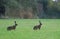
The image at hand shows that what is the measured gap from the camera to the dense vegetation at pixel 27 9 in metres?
37.6

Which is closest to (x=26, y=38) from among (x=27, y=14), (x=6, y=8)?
(x=6, y=8)

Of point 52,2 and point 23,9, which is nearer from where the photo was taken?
point 23,9

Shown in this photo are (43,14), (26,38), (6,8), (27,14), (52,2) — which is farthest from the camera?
(52,2)

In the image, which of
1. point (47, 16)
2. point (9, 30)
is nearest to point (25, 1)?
point (47, 16)

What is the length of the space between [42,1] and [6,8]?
11.2 meters

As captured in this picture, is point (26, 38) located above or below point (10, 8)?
above

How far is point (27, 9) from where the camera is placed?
39500 mm

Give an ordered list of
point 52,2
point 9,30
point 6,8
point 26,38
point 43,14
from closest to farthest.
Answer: point 26,38, point 9,30, point 6,8, point 43,14, point 52,2

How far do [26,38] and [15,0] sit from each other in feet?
98.0

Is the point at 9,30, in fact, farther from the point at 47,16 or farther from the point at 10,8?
the point at 47,16

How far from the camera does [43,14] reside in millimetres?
43875

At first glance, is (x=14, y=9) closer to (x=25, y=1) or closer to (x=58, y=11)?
(x=25, y=1)

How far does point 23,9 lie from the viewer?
39.4 meters

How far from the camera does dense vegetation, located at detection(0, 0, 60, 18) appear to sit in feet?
123
